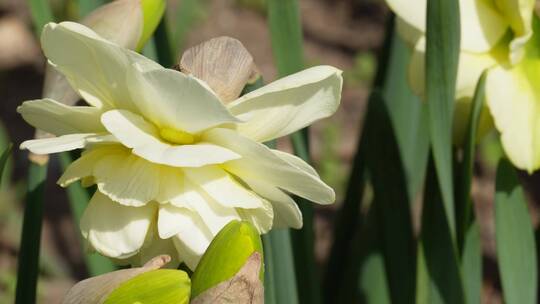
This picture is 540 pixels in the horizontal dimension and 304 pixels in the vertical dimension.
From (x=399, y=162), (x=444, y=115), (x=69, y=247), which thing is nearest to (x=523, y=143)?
(x=444, y=115)

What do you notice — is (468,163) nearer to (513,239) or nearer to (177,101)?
(513,239)

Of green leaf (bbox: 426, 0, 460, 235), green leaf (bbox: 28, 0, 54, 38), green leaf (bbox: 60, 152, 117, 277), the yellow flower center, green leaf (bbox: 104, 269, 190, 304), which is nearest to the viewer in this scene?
green leaf (bbox: 104, 269, 190, 304)

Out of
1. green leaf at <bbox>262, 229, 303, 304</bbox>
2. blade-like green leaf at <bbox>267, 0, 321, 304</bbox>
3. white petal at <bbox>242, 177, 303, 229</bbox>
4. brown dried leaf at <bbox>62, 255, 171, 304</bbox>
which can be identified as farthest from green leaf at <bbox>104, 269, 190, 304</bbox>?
blade-like green leaf at <bbox>267, 0, 321, 304</bbox>

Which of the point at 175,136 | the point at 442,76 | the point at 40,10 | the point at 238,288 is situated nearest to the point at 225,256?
the point at 238,288

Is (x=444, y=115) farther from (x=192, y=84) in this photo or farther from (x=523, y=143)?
(x=192, y=84)

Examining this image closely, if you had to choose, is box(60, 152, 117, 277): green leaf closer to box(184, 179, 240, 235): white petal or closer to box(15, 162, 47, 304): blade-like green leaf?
box(15, 162, 47, 304): blade-like green leaf

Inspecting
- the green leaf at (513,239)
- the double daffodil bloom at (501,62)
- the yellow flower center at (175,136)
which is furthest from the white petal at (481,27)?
the yellow flower center at (175,136)
